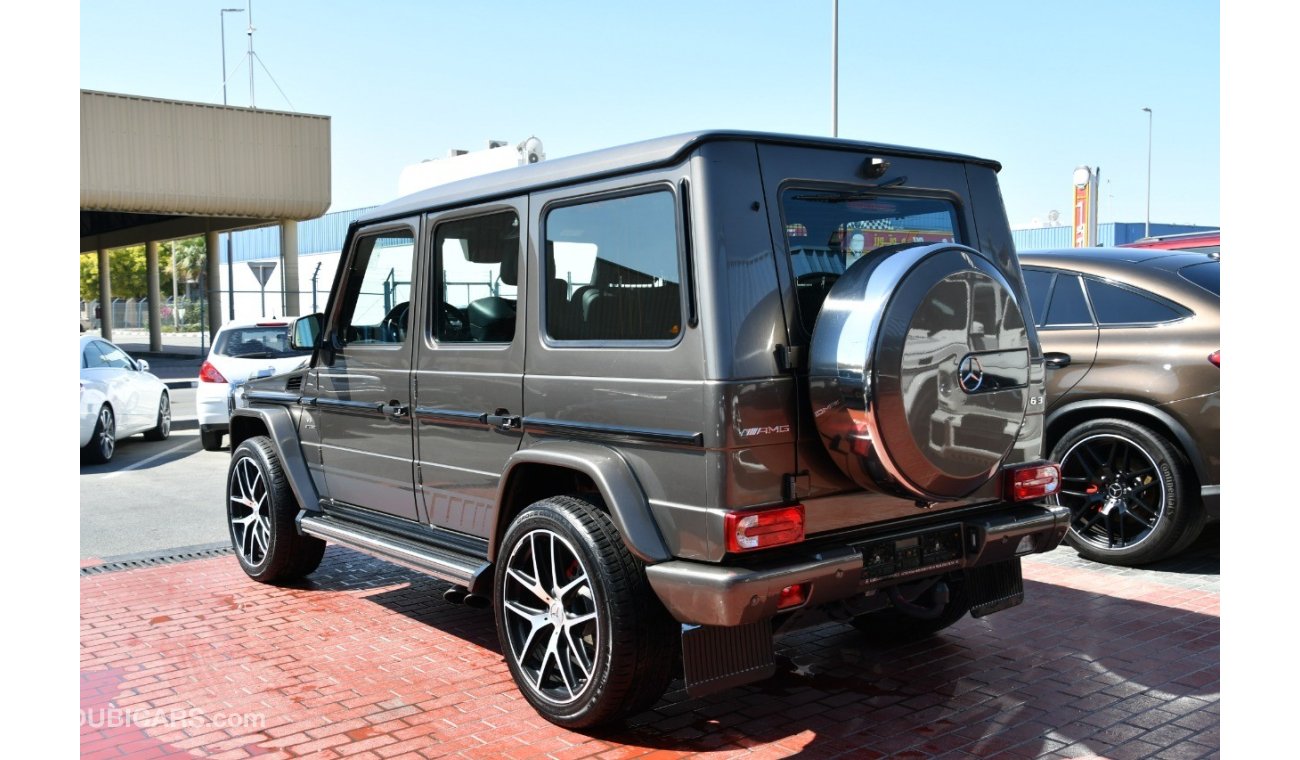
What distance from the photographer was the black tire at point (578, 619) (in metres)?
4.12

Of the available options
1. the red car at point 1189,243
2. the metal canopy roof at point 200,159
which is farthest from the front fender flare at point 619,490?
the metal canopy roof at point 200,159

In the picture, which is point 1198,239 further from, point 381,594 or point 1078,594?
point 381,594

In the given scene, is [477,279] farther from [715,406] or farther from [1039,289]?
[1039,289]

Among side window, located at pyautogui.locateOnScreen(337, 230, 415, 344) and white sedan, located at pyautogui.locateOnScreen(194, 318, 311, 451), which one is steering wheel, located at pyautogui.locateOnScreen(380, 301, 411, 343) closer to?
side window, located at pyautogui.locateOnScreen(337, 230, 415, 344)

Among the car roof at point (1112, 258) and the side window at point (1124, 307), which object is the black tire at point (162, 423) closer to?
the car roof at point (1112, 258)

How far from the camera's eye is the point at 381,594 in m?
6.61

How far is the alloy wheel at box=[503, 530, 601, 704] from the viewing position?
434 centimetres

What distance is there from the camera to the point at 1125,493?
6832 millimetres

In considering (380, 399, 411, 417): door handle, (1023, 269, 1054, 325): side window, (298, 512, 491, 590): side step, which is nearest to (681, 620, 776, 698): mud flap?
Answer: (298, 512, 491, 590): side step

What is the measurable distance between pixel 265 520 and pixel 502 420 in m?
2.51

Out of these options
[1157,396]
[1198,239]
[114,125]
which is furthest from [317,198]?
[1157,396]

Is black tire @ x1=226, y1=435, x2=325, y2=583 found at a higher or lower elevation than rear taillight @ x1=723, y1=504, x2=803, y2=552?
lower

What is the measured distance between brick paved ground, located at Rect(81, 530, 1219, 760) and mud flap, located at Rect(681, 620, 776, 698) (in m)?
0.34

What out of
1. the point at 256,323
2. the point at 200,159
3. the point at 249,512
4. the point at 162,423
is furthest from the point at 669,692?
the point at 200,159
